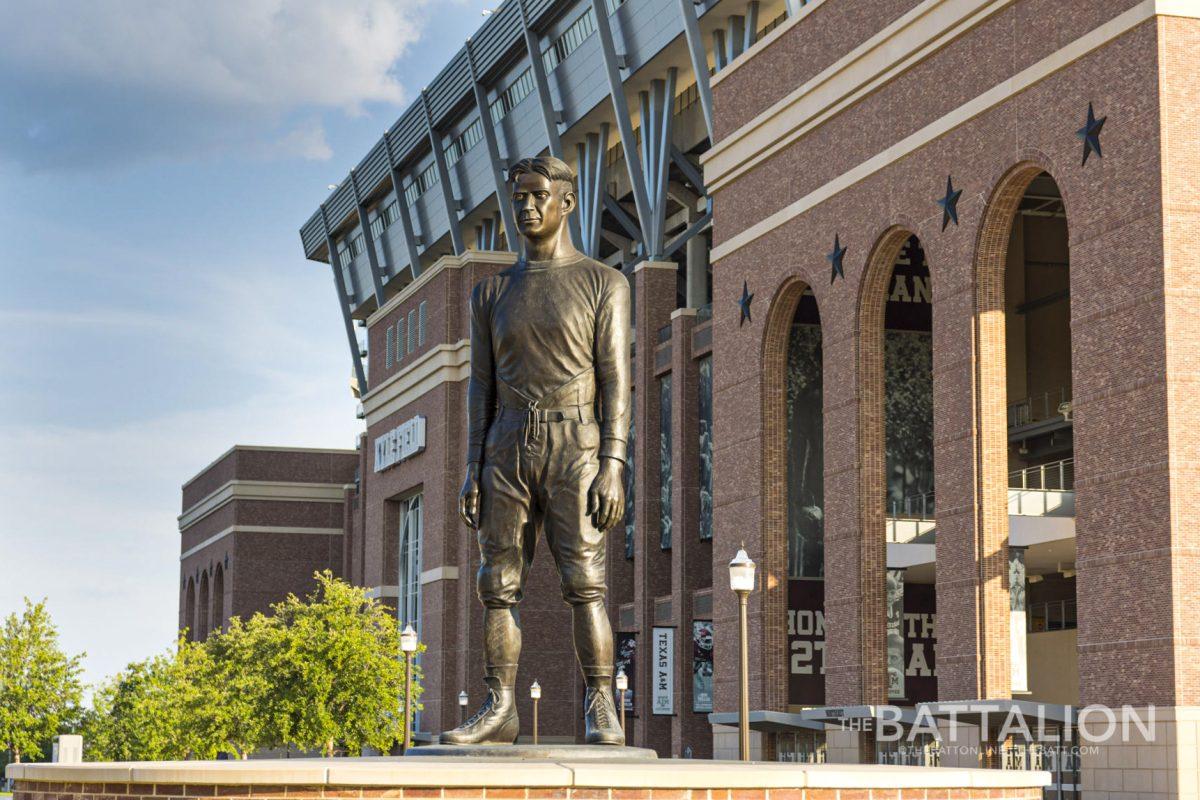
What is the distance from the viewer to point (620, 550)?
54.5 meters

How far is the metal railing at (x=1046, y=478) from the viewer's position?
33.6 m

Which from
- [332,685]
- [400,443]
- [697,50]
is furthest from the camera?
A: [400,443]

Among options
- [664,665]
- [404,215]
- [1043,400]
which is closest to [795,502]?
[1043,400]

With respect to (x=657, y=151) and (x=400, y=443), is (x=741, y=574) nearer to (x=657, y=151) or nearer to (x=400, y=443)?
(x=657, y=151)

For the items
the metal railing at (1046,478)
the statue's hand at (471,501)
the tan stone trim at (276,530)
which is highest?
the tan stone trim at (276,530)

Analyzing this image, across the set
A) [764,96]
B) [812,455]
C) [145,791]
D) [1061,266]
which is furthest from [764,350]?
[145,791]

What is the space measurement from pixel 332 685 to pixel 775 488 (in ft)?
53.2

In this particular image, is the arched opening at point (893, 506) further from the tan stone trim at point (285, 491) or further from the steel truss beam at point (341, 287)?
the tan stone trim at point (285, 491)

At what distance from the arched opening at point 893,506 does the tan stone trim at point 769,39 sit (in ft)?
17.9

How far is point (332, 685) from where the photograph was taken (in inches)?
1954

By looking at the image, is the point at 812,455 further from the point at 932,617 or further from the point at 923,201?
the point at 923,201

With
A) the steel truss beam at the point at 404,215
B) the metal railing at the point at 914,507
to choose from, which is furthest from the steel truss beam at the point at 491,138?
the metal railing at the point at 914,507

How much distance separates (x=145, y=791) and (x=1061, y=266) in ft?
119

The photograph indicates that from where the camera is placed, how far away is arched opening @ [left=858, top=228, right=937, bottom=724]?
117ft
